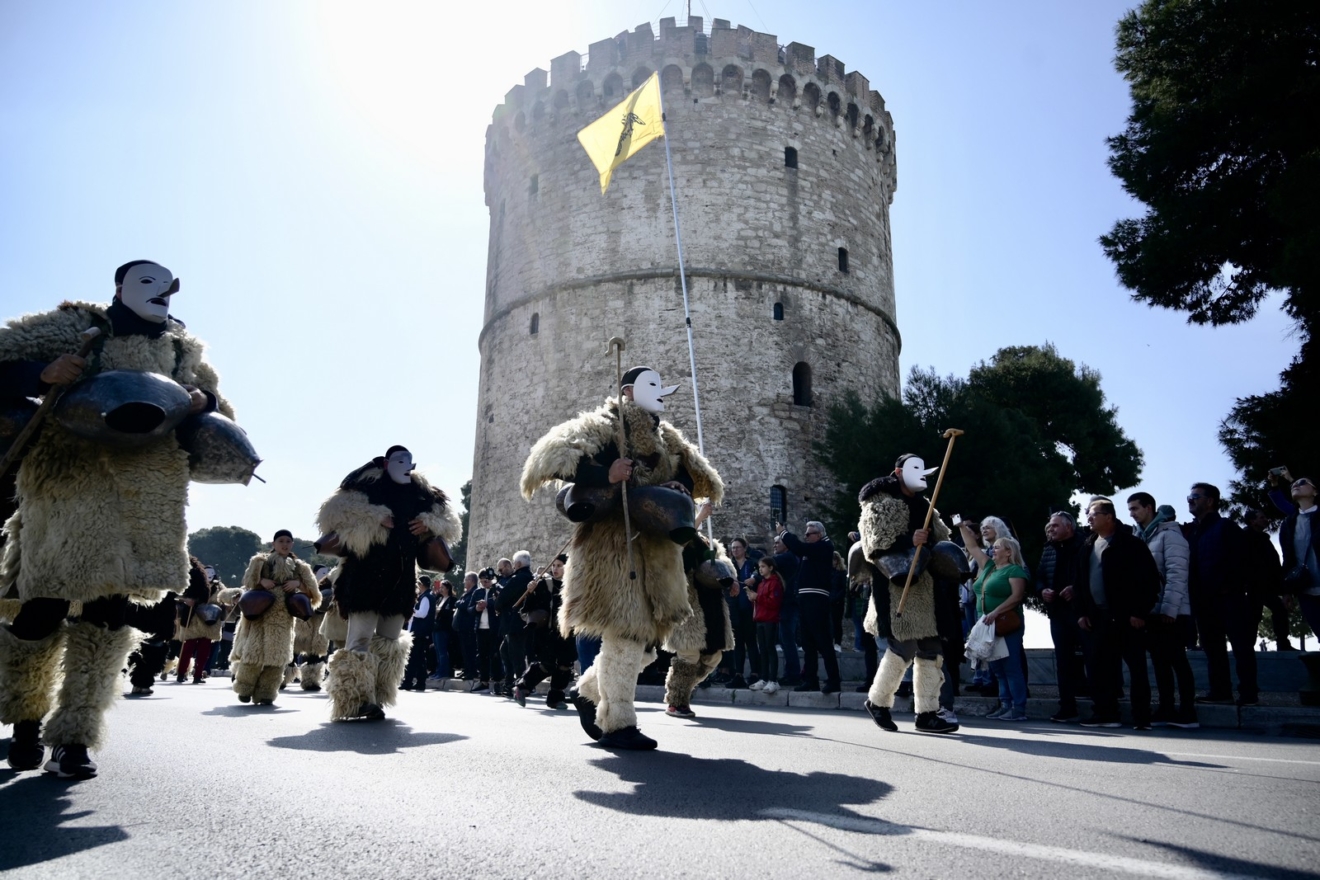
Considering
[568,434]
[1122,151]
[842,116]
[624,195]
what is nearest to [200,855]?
[568,434]

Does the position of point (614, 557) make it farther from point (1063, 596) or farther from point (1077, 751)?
point (1063, 596)

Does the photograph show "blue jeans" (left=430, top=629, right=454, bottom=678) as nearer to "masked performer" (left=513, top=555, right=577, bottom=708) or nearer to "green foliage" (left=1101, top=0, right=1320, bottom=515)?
"masked performer" (left=513, top=555, right=577, bottom=708)

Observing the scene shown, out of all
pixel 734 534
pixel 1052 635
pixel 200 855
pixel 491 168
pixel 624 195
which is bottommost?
pixel 200 855

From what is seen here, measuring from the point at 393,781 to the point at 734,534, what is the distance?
845 inches

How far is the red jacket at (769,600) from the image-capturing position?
37.8 ft

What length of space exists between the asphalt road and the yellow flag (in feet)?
55.6

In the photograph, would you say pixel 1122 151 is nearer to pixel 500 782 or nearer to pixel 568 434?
pixel 568 434

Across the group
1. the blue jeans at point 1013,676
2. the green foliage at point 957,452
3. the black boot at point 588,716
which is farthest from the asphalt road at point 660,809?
the green foliage at point 957,452

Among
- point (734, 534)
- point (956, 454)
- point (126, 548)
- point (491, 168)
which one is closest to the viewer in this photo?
point (126, 548)

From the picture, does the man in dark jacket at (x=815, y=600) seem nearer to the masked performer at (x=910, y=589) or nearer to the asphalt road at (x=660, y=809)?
the masked performer at (x=910, y=589)

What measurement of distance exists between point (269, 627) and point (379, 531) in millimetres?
3225

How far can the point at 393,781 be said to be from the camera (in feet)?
12.5

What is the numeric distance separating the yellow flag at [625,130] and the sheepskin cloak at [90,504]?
16.7 metres

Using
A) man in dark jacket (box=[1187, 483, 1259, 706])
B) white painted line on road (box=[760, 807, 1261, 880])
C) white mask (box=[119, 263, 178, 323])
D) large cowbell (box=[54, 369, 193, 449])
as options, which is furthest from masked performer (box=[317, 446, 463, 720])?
man in dark jacket (box=[1187, 483, 1259, 706])
